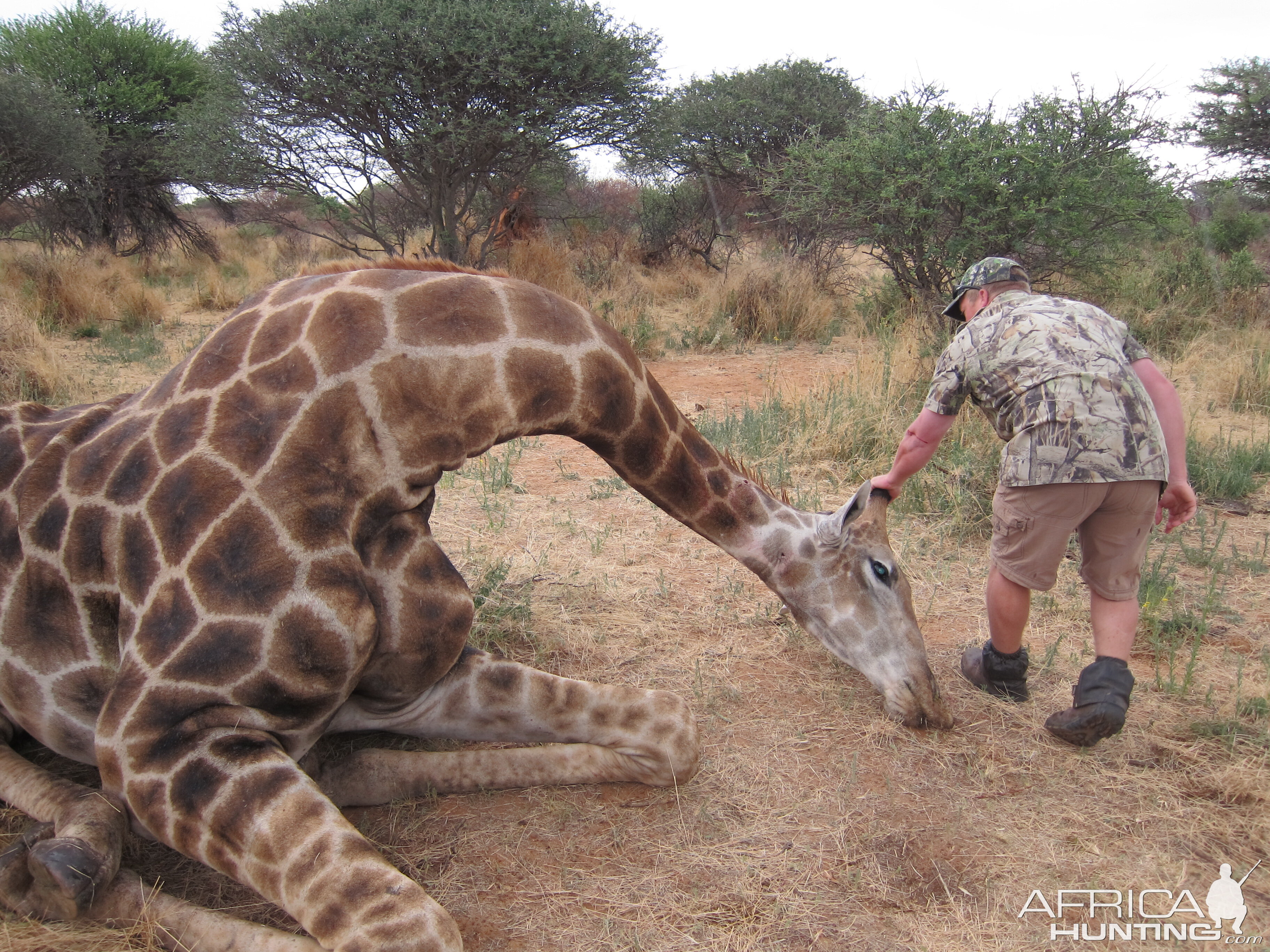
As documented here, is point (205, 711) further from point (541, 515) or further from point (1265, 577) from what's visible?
point (1265, 577)

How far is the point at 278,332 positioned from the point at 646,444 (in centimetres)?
114

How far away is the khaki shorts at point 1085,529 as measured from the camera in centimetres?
279

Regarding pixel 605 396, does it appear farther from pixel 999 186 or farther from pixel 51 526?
pixel 999 186

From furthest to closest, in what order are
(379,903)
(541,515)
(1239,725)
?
(541,515)
(1239,725)
(379,903)

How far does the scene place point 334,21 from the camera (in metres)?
9.42

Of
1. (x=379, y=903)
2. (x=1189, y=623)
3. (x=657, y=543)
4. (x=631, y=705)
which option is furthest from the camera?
(x=657, y=543)

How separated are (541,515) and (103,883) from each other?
2.98 metres

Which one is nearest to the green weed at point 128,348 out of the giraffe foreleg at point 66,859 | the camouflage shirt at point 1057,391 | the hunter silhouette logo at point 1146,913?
the giraffe foreleg at point 66,859

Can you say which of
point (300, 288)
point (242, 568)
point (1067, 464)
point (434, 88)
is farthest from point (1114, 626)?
point (434, 88)

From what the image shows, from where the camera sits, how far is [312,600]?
2.09 m

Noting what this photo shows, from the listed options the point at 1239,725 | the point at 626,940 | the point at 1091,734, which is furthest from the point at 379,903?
the point at 1239,725

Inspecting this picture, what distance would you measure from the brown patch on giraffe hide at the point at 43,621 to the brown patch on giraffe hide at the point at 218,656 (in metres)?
0.51

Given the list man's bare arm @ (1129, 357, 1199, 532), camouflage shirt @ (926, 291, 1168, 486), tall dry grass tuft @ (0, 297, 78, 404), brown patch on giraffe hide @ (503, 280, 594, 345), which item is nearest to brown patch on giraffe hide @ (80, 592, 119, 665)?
brown patch on giraffe hide @ (503, 280, 594, 345)

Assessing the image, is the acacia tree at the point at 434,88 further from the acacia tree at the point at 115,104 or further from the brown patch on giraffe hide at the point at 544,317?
the brown patch on giraffe hide at the point at 544,317
